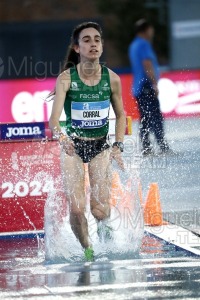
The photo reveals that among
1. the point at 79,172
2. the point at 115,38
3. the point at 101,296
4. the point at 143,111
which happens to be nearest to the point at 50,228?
the point at 79,172

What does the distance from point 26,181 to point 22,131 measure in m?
0.54

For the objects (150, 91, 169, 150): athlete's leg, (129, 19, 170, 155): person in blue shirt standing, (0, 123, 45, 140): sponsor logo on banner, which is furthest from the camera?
(129, 19, 170, 155): person in blue shirt standing

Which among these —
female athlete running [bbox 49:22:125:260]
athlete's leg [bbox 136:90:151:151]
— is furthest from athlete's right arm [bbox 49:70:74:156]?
athlete's leg [bbox 136:90:151:151]

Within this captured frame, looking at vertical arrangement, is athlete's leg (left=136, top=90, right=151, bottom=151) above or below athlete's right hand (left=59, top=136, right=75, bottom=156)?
above

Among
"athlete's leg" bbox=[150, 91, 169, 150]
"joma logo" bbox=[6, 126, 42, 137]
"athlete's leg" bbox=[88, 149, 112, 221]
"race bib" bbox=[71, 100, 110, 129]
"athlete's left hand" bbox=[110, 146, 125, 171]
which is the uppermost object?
"athlete's leg" bbox=[150, 91, 169, 150]

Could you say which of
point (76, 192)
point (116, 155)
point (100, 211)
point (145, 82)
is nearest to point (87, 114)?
point (116, 155)

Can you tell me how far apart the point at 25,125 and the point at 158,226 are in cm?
177

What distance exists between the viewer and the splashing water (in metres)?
10.7

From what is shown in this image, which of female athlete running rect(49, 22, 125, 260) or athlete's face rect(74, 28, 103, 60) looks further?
athlete's face rect(74, 28, 103, 60)

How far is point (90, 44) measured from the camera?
10.6 meters

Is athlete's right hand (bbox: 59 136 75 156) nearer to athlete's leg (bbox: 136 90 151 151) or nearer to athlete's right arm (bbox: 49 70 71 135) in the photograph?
athlete's right arm (bbox: 49 70 71 135)

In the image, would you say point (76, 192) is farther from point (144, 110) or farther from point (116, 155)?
point (144, 110)

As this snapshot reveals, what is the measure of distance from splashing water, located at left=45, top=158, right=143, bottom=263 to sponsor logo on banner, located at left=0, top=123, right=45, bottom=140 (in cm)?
99

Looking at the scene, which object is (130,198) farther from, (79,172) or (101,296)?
(101,296)
